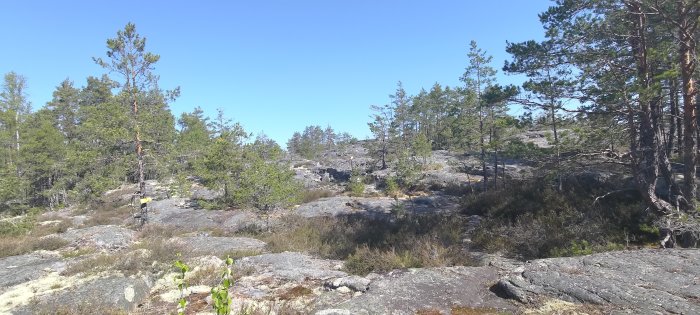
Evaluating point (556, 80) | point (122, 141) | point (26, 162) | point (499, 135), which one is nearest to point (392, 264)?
point (556, 80)

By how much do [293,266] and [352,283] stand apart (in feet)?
8.77

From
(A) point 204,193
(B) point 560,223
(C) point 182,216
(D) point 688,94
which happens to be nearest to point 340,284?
(B) point 560,223

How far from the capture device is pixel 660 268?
20.8 ft

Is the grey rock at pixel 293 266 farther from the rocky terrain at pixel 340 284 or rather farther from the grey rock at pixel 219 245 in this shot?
the grey rock at pixel 219 245

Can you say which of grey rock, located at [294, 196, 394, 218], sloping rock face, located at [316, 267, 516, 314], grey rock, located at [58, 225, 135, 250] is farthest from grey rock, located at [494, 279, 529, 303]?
grey rock, located at [58, 225, 135, 250]

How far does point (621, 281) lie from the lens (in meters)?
5.85

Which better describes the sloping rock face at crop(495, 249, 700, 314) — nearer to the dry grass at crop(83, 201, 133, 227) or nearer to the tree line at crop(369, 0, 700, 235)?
the tree line at crop(369, 0, 700, 235)

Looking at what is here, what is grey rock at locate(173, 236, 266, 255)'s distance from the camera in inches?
446

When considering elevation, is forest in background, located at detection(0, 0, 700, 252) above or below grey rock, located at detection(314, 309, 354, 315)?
above

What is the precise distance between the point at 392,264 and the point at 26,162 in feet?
115

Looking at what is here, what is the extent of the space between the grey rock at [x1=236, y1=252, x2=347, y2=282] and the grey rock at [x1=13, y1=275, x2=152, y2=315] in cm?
244

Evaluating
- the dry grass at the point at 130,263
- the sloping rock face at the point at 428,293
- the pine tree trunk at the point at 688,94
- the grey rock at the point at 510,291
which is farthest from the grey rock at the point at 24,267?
the pine tree trunk at the point at 688,94

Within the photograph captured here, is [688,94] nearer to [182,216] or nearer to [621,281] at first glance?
[621,281]

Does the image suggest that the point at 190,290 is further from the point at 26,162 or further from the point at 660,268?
the point at 26,162
